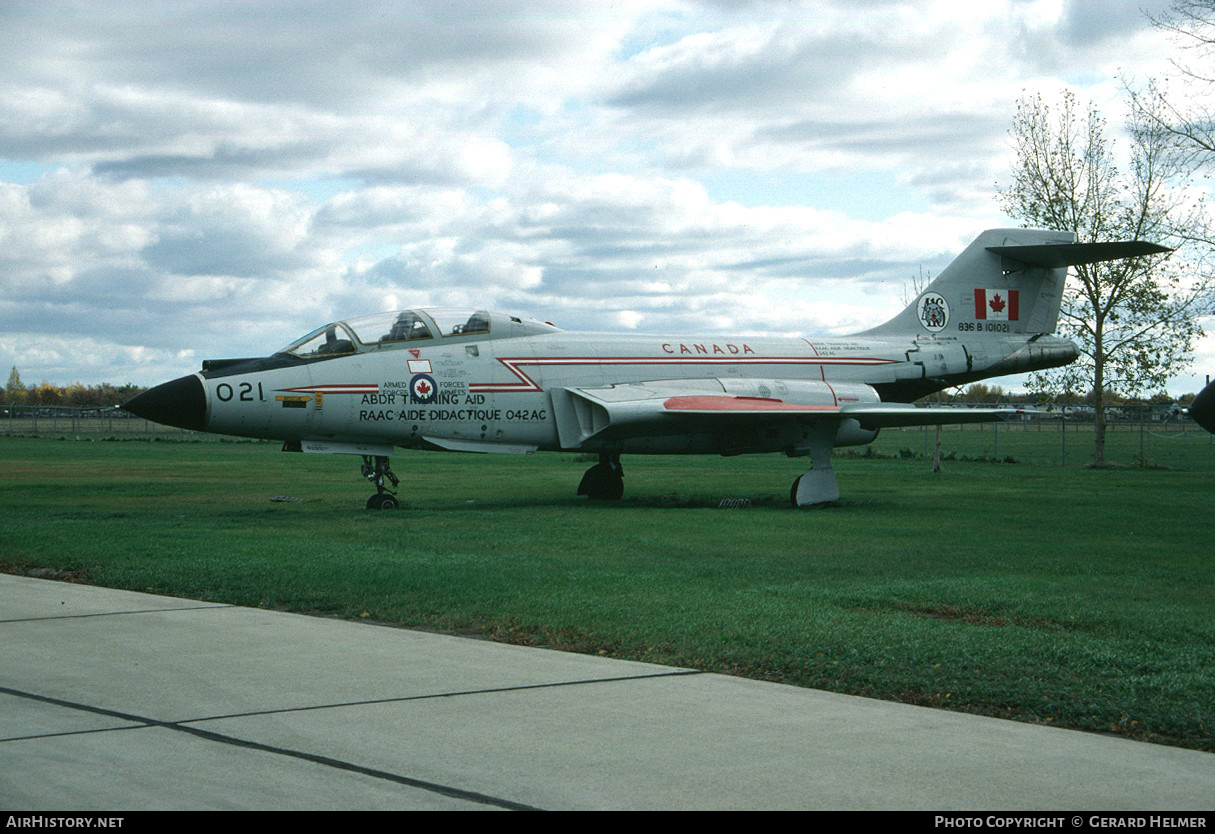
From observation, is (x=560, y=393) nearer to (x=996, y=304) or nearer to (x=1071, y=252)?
(x=996, y=304)

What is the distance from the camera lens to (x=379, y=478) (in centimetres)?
1761

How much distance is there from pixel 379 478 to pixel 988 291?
11.5 metres

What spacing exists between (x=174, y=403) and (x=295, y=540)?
409cm

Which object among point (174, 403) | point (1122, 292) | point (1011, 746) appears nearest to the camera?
point (1011, 746)

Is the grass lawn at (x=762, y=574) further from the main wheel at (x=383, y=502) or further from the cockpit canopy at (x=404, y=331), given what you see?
the cockpit canopy at (x=404, y=331)

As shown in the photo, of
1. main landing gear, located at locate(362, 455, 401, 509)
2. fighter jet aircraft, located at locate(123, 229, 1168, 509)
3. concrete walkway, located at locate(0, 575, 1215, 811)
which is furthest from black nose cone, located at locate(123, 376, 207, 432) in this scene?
concrete walkway, located at locate(0, 575, 1215, 811)

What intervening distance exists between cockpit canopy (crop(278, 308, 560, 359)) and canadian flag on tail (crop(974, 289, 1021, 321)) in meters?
8.48

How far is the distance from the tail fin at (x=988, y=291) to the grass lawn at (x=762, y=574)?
9.66ft

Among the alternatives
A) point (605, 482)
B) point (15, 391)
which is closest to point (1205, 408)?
point (605, 482)

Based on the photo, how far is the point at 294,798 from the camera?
4320 millimetres

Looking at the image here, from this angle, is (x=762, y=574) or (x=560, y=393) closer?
(x=762, y=574)

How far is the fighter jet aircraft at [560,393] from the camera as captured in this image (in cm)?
1688

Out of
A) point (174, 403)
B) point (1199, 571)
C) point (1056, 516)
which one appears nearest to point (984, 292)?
point (1056, 516)
